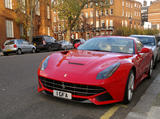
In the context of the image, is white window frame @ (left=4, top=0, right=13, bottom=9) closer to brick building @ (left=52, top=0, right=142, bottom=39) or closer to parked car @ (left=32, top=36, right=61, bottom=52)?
parked car @ (left=32, top=36, right=61, bottom=52)

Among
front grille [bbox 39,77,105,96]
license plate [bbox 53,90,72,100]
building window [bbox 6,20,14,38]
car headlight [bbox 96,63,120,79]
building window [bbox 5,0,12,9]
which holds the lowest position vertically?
license plate [bbox 53,90,72,100]

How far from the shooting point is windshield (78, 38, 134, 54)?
4.78m

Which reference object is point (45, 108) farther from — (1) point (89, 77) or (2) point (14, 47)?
(2) point (14, 47)

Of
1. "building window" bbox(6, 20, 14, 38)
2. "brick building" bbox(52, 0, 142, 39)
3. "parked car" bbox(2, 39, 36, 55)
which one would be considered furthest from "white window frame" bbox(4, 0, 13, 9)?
"brick building" bbox(52, 0, 142, 39)

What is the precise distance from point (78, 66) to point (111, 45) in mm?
1578

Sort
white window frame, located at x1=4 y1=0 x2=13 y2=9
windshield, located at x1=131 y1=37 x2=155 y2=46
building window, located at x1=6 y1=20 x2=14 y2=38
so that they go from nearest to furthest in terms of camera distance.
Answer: windshield, located at x1=131 y1=37 x2=155 y2=46, white window frame, located at x1=4 y1=0 x2=13 y2=9, building window, located at x1=6 y1=20 x2=14 y2=38

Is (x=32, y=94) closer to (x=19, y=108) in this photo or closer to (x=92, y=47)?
(x=19, y=108)

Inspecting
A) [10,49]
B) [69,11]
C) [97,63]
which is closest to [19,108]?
[97,63]

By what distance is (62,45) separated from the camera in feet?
82.3

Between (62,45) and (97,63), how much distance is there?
852 inches

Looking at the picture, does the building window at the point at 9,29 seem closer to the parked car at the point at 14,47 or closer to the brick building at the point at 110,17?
the parked car at the point at 14,47

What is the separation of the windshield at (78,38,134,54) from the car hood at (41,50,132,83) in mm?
691

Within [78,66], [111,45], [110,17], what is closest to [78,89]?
[78,66]

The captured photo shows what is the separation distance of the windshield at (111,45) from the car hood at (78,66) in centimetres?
69
